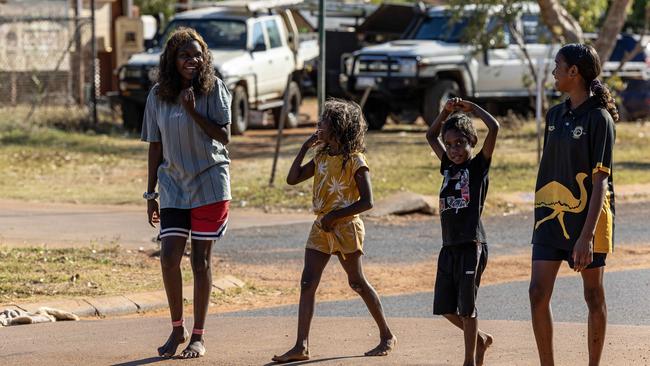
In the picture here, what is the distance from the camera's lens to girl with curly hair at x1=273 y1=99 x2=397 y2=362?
650 centimetres

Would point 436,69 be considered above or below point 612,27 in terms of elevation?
below

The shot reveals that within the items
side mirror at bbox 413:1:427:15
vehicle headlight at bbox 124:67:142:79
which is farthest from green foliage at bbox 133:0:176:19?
vehicle headlight at bbox 124:67:142:79

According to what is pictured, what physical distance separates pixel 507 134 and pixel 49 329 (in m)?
15.4

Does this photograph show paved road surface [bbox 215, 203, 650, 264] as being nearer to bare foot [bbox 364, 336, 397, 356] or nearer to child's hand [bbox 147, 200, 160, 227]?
child's hand [bbox 147, 200, 160, 227]

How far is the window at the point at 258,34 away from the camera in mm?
21936

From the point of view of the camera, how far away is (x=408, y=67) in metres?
21.4

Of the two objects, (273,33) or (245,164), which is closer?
(245,164)

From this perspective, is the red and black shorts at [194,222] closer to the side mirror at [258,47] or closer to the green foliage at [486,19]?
the green foliage at [486,19]

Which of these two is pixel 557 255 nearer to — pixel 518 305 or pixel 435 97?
pixel 518 305

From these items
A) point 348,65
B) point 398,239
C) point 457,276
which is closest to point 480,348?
point 457,276

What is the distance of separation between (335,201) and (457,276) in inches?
32.1

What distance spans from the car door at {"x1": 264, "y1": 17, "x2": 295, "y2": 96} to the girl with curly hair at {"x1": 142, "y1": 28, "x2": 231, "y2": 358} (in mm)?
15590

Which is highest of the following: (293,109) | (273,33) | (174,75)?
(174,75)

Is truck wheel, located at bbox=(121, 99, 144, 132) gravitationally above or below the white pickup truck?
below
